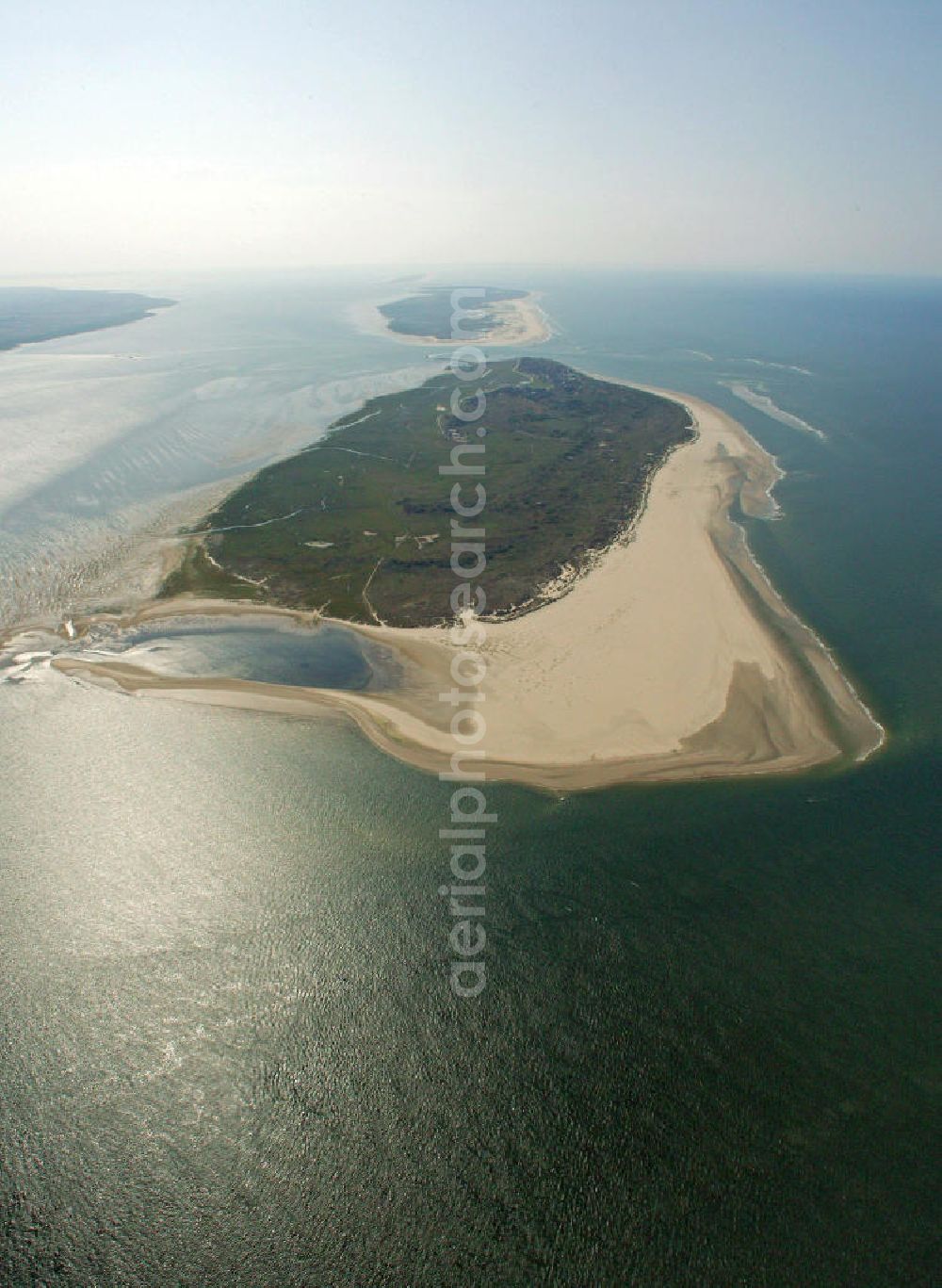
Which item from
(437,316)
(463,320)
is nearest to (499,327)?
(463,320)

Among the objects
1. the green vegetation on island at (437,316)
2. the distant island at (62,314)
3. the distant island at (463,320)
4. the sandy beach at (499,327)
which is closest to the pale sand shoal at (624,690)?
the sandy beach at (499,327)

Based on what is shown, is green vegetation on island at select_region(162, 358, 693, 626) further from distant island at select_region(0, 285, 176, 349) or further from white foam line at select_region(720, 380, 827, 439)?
distant island at select_region(0, 285, 176, 349)

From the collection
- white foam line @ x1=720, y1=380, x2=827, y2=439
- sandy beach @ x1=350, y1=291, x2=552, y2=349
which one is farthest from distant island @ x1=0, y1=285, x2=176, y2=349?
white foam line @ x1=720, y1=380, x2=827, y2=439

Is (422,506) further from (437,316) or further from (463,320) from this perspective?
(437,316)

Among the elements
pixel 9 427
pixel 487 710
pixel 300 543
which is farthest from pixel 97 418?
pixel 487 710

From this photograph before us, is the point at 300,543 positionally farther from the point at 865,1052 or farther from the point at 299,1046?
the point at 865,1052

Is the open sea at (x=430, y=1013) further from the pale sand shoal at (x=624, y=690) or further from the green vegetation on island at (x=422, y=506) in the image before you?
the green vegetation on island at (x=422, y=506)
